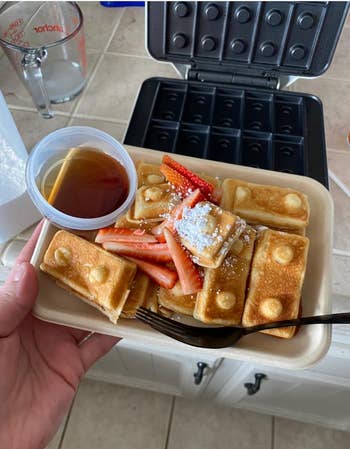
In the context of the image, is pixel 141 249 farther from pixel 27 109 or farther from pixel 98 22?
pixel 98 22

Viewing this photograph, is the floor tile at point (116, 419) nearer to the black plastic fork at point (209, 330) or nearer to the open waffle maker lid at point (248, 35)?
the black plastic fork at point (209, 330)

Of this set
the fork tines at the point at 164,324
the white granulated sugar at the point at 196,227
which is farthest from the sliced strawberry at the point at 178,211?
the fork tines at the point at 164,324

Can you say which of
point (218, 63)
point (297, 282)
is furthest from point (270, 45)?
point (297, 282)

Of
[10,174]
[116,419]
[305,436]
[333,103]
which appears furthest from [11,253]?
[305,436]

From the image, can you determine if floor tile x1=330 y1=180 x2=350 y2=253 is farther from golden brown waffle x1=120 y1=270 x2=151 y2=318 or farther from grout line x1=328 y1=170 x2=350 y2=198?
golden brown waffle x1=120 y1=270 x2=151 y2=318

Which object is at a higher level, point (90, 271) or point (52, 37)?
point (52, 37)

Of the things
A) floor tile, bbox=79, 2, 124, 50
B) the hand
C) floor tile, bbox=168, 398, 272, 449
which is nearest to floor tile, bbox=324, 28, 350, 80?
floor tile, bbox=79, 2, 124, 50
